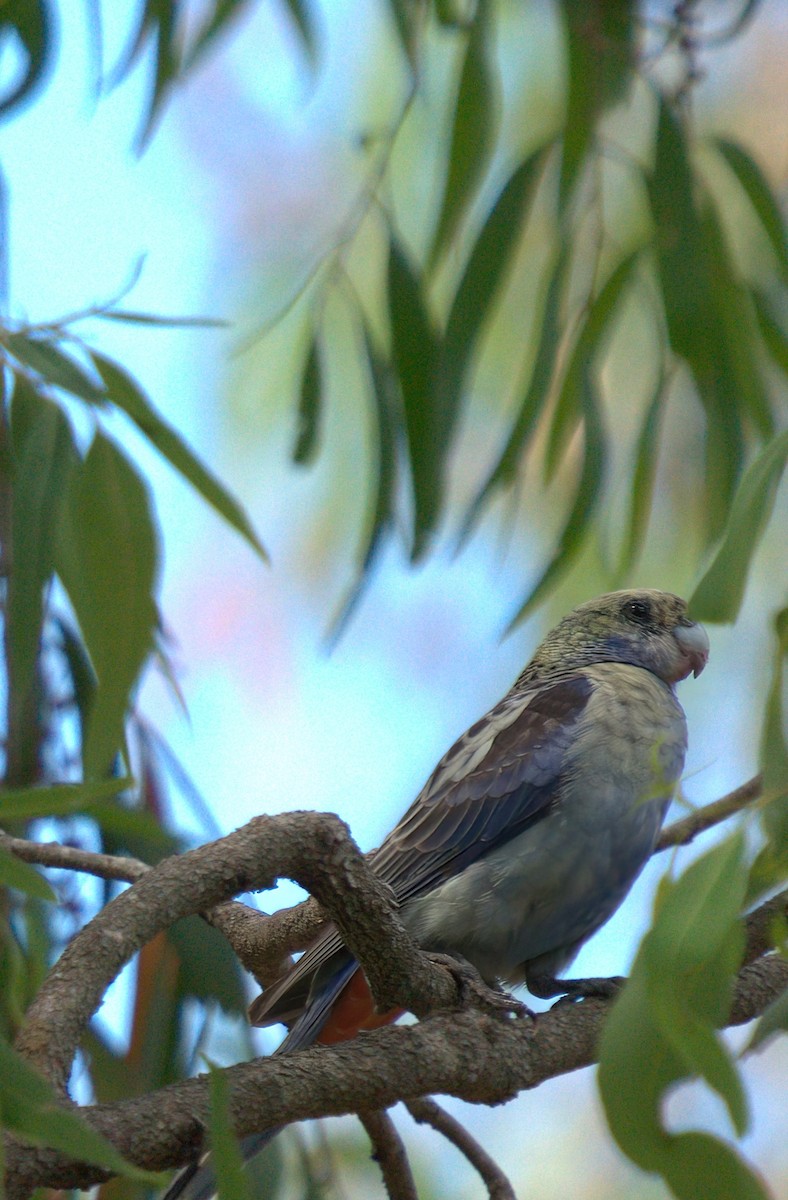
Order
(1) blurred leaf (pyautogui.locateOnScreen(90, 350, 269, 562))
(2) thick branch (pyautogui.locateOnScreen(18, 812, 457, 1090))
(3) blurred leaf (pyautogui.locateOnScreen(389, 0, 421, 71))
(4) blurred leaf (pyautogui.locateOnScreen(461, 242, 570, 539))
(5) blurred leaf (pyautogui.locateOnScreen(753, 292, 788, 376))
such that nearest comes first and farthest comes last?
1. (2) thick branch (pyautogui.locateOnScreen(18, 812, 457, 1090))
2. (1) blurred leaf (pyautogui.locateOnScreen(90, 350, 269, 562))
3. (4) blurred leaf (pyautogui.locateOnScreen(461, 242, 570, 539))
4. (3) blurred leaf (pyautogui.locateOnScreen(389, 0, 421, 71))
5. (5) blurred leaf (pyautogui.locateOnScreen(753, 292, 788, 376))

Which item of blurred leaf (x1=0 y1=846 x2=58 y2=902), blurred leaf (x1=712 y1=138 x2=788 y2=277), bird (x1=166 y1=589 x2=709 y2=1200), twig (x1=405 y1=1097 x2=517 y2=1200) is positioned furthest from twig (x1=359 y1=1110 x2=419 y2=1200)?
blurred leaf (x1=712 y1=138 x2=788 y2=277)

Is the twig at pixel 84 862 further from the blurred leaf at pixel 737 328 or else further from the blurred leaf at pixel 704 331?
the blurred leaf at pixel 737 328

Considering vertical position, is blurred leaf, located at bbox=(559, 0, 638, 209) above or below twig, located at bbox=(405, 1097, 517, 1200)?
above

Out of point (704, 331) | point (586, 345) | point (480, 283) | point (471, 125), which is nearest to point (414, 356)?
point (480, 283)

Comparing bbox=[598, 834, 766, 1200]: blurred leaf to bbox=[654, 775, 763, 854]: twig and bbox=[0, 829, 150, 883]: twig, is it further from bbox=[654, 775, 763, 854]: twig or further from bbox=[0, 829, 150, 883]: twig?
bbox=[0, 829, 150, 883]: twig

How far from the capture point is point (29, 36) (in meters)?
2.43

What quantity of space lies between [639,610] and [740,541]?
157cm

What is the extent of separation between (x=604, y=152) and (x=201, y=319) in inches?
53.8

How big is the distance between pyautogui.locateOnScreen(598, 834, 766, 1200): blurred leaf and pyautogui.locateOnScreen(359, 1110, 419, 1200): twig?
920 mm

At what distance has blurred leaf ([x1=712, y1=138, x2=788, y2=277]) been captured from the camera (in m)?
2.69

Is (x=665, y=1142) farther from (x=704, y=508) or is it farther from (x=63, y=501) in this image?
(x=704, y=508)

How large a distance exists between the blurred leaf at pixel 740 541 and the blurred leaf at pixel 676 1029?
213mm

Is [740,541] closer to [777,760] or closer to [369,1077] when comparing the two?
[777,760]

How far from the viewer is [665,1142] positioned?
41.2 inches
